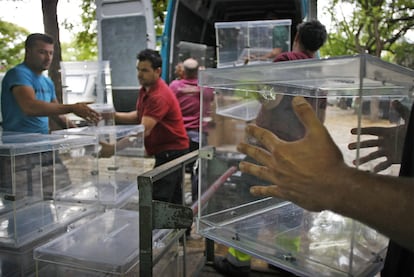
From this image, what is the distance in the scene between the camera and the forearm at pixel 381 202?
0.55 m

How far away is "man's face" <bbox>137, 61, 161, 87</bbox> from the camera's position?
7.83 feet

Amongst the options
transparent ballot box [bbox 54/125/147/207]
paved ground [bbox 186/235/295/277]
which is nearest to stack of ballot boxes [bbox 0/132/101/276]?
transparent ballot box [bbox 54/125/147/207]

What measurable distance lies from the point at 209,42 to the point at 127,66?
1761 millimetres

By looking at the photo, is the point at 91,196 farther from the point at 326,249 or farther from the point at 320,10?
the point at 320,10

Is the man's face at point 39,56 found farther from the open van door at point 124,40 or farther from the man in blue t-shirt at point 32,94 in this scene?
the open van door at point 124,40

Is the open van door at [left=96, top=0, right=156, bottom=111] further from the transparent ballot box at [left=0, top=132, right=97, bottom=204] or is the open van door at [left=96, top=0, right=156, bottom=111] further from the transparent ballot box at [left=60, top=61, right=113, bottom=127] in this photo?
the transparent ballot box at [left=0, top=132, right=97, bottom=204]

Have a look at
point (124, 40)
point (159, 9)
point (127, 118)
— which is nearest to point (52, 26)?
point (127, 118)

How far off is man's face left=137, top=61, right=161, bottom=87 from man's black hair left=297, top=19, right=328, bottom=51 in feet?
3.29

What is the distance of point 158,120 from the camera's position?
2.38 meters

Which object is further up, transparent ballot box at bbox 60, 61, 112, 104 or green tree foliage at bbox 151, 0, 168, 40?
green tree foliage at bbox 151, 0, 168, 40

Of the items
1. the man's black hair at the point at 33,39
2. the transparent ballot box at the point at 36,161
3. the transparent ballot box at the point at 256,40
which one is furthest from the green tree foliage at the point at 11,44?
the transparent ballot box at the point at 256,40

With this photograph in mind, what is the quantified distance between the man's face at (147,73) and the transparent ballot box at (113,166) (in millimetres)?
364

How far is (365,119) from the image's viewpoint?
905 mm

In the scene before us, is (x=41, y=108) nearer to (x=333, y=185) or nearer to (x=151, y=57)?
(x=151, y=57)
